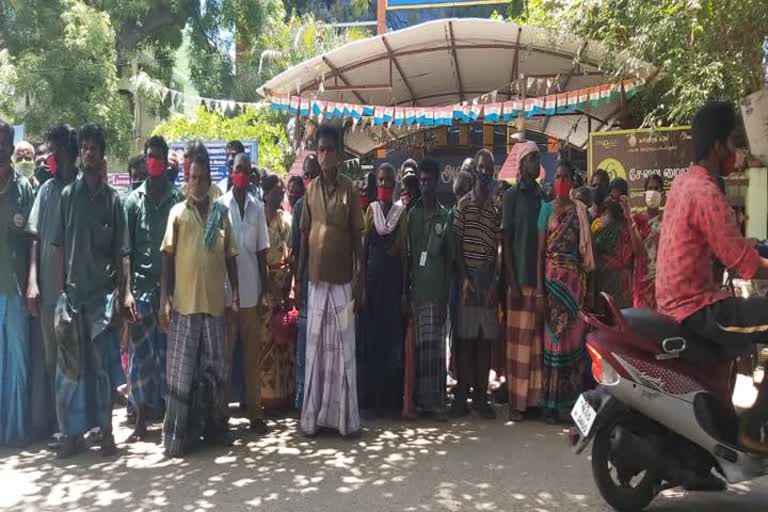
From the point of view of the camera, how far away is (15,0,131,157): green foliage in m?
19.1

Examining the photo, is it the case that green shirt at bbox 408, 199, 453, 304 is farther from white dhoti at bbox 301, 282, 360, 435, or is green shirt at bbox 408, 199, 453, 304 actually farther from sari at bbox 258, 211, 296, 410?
sari at bbox 258, 211, 296, 410

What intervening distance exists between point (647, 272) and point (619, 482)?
2403 mm

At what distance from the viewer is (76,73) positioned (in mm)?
19578

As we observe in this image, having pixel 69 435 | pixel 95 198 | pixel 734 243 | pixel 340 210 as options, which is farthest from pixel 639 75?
pixel 69 435

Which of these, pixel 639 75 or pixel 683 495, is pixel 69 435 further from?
pixel 639 75

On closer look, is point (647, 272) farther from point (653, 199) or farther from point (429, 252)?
point (429, 252)

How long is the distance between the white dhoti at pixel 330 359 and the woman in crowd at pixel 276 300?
70 centimetres

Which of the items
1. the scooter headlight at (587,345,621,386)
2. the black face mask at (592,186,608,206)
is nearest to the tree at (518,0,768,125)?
the black face mask at (592,186,608,206)

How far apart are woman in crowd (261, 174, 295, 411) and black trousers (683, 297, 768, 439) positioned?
10.8 feet

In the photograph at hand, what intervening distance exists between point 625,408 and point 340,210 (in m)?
2.39

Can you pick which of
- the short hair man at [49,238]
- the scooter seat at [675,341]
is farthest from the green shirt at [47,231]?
the scooter seat at [675,341]

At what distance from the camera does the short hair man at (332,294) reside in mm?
4984

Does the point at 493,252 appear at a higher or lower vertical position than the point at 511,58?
lower

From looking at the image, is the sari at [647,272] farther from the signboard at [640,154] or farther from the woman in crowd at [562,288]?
the signboard at [640,154]
